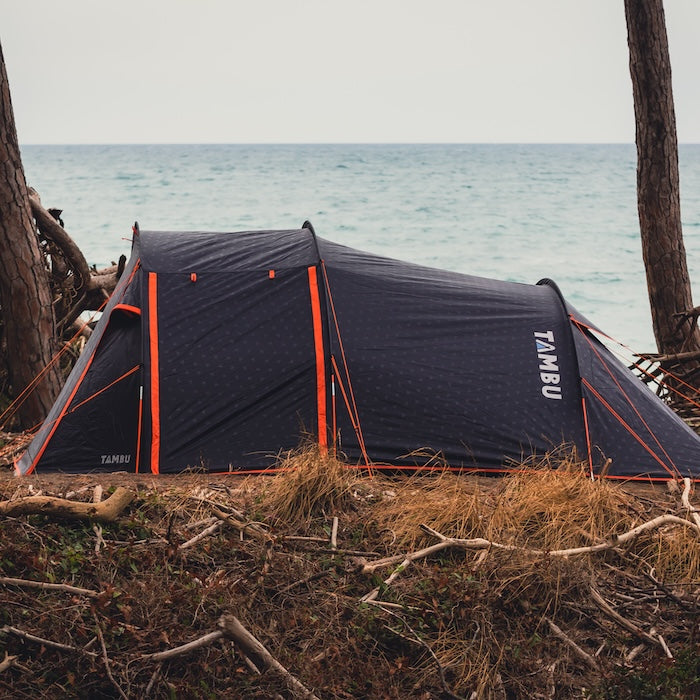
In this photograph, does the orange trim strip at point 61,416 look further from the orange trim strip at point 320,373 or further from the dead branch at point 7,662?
the dead branch at point 7,662

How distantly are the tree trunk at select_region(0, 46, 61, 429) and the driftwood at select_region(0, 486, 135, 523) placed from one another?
10.2 ft

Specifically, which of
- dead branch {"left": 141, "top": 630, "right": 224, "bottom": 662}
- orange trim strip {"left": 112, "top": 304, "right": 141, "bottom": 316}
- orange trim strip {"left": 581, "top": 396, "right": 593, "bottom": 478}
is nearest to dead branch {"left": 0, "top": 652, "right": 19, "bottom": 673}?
dead branch {"left": 141, "top": 630, "right": 224, "bottom": 662}

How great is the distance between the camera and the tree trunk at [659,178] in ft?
27.3

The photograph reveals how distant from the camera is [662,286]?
866 centimetres

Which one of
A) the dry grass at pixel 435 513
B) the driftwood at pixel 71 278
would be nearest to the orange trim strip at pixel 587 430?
the dry grass at pixel 435 513

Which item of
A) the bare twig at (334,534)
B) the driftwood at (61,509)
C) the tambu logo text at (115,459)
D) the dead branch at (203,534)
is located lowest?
the bare twig at (334,534)

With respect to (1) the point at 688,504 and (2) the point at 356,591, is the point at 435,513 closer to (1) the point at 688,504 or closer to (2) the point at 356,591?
(2) the point at 356,591

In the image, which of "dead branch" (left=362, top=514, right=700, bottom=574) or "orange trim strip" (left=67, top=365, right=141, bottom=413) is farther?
"orange trim strip" (left=67, top=365, right=141, bottom=413)

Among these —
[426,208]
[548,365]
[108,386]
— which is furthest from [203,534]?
[426,208]

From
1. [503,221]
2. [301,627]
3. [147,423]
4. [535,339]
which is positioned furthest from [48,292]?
[503,221]

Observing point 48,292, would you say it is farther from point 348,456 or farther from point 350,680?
point 350,680

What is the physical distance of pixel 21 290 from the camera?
7.40 meters

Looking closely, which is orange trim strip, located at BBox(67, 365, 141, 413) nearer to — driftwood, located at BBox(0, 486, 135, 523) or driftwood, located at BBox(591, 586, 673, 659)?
driftwood, located at BBox(0, 486, 135, 523)

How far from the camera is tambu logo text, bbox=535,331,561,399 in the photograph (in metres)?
6.29
